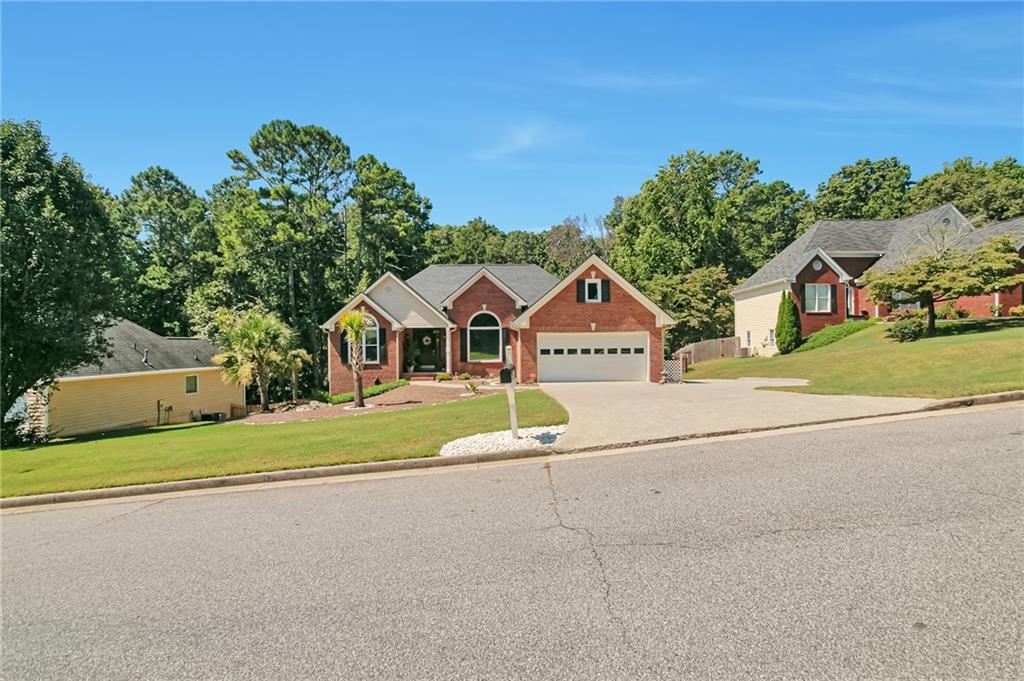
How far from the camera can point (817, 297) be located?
3584cm

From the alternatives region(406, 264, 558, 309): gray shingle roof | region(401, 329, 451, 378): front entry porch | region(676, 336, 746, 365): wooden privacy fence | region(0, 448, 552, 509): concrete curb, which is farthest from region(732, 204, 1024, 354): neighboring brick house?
region(0, 448, 552, 509): concrete curb

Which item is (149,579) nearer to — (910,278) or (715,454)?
(715,454)

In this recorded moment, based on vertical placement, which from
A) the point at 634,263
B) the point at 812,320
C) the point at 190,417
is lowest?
the point at 190,417

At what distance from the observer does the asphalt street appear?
3732 millimetres

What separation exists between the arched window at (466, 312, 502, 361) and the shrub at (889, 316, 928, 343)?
63.5 feet

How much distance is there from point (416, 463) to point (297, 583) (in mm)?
4754

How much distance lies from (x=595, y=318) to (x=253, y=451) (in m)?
17.6

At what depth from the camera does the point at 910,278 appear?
2789cm

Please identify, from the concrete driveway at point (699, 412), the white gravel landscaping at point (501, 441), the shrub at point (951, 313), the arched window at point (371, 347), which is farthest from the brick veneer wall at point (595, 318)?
the shrub at point (951, 313)

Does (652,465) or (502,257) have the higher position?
(502,257)

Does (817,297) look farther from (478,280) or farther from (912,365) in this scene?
(478,280)

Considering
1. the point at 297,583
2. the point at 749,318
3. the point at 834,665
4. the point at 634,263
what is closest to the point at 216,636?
the point at 297,583

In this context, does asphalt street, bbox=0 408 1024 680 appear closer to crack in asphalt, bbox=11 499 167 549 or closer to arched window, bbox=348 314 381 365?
crack in asphalt, bbox=11 499 167 549

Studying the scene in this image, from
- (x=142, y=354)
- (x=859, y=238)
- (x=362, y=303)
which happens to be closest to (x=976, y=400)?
(x=362, y=303)
